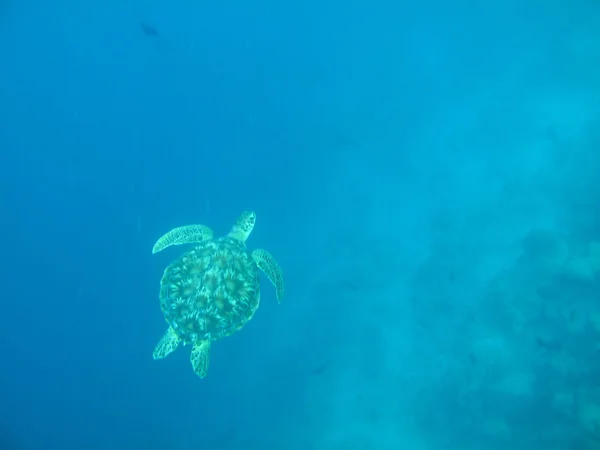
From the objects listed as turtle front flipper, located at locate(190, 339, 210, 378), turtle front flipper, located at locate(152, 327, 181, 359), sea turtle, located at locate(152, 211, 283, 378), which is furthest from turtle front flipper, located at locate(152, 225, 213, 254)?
turtle front flipper, located at locate(190, 339, 210, 378)

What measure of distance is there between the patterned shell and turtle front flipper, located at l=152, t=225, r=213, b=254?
1.02 metres

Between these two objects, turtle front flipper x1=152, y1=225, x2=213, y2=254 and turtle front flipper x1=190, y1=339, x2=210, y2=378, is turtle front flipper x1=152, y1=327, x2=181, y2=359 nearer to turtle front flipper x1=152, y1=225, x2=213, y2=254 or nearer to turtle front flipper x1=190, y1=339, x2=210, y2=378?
turtle front flipper x1=190, y1=339, x2=210, y2=378

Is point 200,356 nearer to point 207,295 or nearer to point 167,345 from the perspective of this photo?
point 167,345

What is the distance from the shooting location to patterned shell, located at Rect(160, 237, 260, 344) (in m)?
5.41

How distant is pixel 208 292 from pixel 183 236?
5.83 ft

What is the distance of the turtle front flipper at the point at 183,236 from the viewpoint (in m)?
6.67

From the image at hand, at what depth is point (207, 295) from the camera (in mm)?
5379

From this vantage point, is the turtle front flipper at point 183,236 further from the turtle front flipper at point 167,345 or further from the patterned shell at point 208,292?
the turtle front flipper at point 167,345

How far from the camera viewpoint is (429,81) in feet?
43.0

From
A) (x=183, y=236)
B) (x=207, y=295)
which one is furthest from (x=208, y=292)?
(x=183, y=236)

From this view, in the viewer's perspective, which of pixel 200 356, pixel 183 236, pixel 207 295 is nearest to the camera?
pixel 207 295

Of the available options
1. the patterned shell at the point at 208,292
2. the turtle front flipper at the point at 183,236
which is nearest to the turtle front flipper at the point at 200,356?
the patterned shell at the point at 208,292

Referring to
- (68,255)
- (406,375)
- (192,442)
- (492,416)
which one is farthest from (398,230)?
(68,255)

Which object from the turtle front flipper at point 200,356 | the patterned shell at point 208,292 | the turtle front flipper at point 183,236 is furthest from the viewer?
the turtle front flipper at point 183,236
